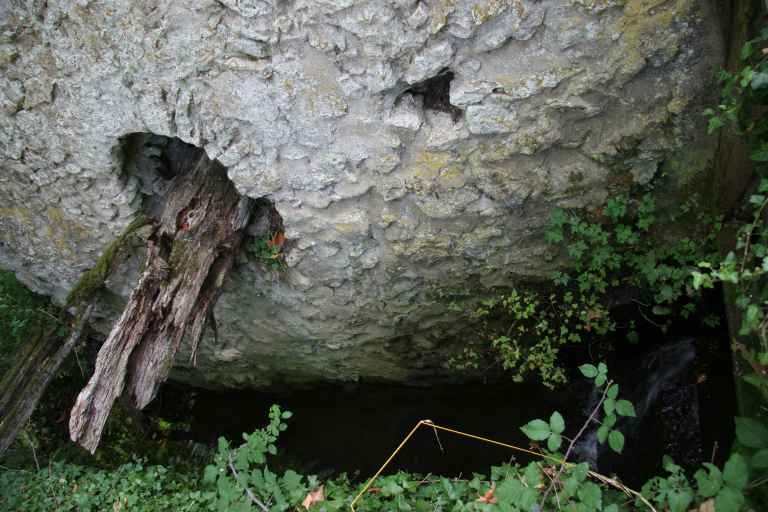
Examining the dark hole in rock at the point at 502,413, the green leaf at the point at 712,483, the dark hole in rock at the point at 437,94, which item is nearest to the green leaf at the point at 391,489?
the green leaf at the point at 712,483

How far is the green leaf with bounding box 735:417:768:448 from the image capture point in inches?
62.4

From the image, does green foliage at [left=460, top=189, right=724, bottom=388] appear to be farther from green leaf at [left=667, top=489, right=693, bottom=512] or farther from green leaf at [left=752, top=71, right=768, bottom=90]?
green leaf at [left=667, top=489, right=693, bottom=512]

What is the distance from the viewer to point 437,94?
250 centimetres

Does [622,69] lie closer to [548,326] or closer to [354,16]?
[354,16]

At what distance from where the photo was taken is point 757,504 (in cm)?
158

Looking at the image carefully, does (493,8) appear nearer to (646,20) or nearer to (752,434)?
(646,20)

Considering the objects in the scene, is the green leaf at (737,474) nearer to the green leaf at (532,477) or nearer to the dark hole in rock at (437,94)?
the green leaf at (532,477)

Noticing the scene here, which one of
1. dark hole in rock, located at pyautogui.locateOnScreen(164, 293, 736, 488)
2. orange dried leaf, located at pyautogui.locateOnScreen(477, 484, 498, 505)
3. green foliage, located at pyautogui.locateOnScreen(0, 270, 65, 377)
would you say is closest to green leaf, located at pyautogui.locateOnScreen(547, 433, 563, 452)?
orange dried leaf, located at pyautogui.locateOnScreen(477, 484, 498, 505)

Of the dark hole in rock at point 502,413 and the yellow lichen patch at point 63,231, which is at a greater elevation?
the yellow lichen patch at point 63,231

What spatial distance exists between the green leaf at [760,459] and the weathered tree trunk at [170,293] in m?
2.23

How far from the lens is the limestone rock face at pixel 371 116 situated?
2238mm

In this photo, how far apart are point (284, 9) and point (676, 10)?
56.0 inches

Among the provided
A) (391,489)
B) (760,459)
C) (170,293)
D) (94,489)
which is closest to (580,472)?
(760,459)

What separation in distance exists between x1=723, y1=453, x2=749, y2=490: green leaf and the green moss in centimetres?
260
